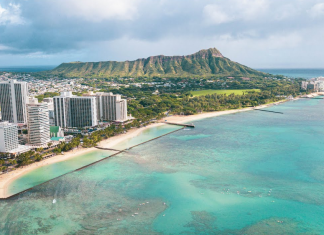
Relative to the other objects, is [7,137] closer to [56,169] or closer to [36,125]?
[36,125]

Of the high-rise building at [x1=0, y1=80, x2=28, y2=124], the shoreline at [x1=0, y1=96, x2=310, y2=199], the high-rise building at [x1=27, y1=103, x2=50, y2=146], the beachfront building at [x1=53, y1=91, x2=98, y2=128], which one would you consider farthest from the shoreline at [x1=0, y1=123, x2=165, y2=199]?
the high-rise building at [x1=0, y1=80, x2=28, y2=124]

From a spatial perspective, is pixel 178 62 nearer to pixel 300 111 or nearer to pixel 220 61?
pixel 220 61

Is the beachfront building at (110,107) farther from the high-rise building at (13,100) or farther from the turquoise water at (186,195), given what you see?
the turquoise water at (186,195)

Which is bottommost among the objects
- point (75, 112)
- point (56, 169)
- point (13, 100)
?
point (56, 169)

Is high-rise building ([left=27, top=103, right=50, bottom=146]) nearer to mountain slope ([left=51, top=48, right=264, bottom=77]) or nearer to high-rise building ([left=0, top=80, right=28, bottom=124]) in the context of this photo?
high-rise building ([left=0, top=80, right=28, bottom=124])

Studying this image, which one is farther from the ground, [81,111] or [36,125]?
[81,111]

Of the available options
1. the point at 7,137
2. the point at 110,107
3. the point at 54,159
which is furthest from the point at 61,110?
the point at 54,159
